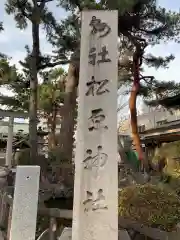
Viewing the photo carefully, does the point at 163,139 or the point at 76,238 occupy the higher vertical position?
the point at 163,139

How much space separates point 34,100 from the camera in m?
11.0

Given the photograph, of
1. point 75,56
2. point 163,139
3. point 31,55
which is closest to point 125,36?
point 75,56

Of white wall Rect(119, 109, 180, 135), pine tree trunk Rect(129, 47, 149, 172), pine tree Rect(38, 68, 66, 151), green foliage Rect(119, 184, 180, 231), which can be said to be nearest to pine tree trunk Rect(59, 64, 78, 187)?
pine tree trunk Rect(129, 47, 149, 172)

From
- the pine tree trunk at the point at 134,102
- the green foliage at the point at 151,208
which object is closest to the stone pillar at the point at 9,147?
the pine tree trunk at the point at 134,102

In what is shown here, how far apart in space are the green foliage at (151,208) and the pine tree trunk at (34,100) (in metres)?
7.24

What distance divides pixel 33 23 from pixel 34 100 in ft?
9.68

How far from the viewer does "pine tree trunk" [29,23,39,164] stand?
1073 centimetres

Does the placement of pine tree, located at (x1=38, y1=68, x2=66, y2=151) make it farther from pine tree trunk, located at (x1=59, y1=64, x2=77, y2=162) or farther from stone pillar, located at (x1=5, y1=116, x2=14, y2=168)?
pine tree trunk, located at (x1=59, y1=64, x2=77, y2=162)

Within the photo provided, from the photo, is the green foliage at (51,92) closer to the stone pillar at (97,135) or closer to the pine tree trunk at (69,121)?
the pine tree trunk at (69,121)

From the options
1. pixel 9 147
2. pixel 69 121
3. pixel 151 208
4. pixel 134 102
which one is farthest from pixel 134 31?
pixel 151 208

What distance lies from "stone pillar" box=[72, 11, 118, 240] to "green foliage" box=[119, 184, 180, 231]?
2.63ft

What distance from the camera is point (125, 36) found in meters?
11.6

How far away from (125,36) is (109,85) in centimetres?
942

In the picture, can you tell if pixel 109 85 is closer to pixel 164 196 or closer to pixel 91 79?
pixel 91 79
